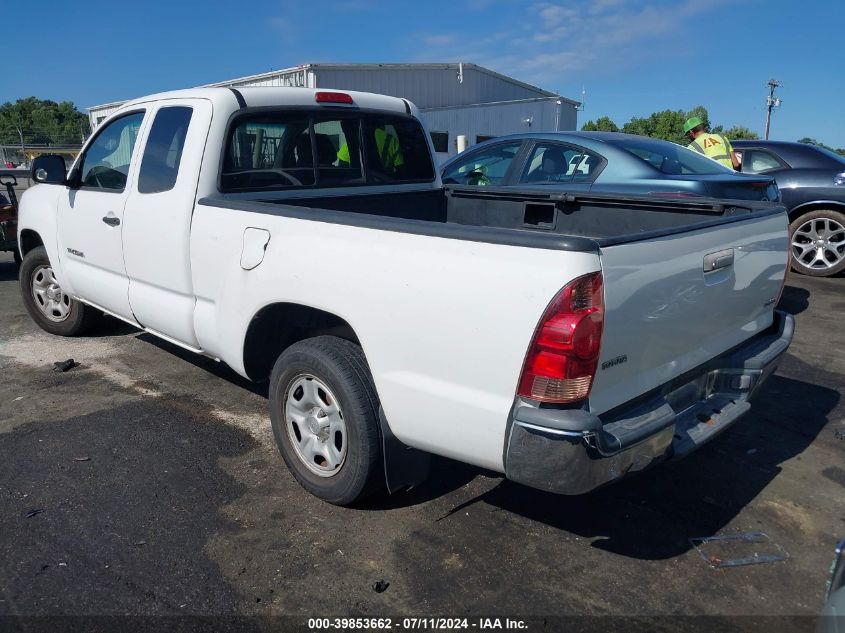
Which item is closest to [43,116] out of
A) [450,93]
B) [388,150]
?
[450,93]

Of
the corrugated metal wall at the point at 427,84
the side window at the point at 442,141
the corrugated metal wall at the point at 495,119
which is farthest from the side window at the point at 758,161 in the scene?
the side window at the point at 442,141

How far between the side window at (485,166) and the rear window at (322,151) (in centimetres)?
210

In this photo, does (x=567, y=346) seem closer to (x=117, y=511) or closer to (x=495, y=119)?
(x=117, y=511)

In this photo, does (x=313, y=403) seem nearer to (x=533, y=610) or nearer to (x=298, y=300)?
(x=298, y=300)

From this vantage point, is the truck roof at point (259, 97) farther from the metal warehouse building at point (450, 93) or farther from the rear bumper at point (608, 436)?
the metal warehouse building at point (450, 93)

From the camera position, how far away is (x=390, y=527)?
3064 millimetres

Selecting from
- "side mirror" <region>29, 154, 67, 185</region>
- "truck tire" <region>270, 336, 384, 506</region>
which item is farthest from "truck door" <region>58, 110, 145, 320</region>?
"truck tire" <region>270, 336, 384, 506</region>

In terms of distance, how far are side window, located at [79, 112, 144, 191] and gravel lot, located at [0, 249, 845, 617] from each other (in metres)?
1.52

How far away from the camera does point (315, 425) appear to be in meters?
3.18

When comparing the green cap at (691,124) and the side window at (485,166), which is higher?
the green cap at (691,124)

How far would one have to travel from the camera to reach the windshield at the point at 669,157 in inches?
243

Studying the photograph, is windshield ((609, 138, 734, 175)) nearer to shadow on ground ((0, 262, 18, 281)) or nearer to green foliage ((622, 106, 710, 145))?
shadow on ground ((0, 262, 18, 281))

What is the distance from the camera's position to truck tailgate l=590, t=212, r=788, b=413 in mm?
2332

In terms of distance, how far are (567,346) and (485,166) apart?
16.9 feet
